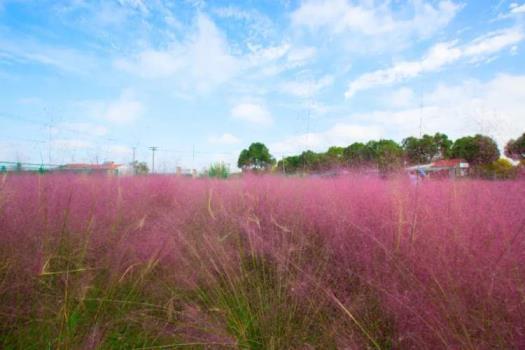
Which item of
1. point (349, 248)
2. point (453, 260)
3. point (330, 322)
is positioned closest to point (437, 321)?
point (453, 260)

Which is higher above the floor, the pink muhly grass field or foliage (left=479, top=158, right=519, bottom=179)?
foliage (left=479, top=158, right=519, bottom=179)

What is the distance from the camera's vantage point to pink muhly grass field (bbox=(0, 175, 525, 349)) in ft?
4.07

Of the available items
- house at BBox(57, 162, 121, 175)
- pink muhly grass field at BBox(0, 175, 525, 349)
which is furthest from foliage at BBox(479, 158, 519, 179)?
house at BBox(57, 162, 121, 175)

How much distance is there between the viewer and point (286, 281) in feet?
5.60

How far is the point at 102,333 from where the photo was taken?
5.02 ft

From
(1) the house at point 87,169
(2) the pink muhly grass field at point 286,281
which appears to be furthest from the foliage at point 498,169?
(1) the house at point 87,169

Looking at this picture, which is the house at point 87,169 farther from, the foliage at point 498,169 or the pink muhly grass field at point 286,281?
the foliage at point 498,169

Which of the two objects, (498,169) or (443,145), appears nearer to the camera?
(498,169)

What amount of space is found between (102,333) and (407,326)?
4.95ft

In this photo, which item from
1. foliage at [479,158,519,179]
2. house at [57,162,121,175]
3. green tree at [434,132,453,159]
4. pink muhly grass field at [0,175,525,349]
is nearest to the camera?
pink muhly grass field at [0,175,525,349]

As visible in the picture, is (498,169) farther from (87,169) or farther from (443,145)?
(443,145)

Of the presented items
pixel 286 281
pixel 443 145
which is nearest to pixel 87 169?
pixel 286 281

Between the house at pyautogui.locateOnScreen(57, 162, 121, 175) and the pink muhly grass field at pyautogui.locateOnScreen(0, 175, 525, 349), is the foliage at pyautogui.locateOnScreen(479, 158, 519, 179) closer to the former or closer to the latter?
the pink muhly grass field at pyautogui.locateOnScreen(0, 175, 525, 349)

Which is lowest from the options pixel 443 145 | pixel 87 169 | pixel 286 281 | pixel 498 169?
pixel 286 281
